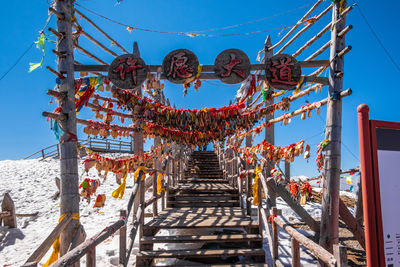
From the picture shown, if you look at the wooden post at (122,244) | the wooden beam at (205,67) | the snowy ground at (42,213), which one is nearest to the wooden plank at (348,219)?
the snowy ground at (42,213)

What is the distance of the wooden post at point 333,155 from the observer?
4.48 metres

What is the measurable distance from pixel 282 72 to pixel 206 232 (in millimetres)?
4983

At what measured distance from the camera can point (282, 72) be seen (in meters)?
4.50

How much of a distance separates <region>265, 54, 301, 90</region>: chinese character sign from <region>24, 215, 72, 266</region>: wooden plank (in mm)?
4272

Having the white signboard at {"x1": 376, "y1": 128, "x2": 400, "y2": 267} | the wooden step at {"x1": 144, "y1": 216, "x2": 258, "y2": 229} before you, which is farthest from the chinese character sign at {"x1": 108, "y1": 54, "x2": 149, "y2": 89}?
the white signboard at {"x1": 376, "y1": 128, "x2": 400, "y2": 267}

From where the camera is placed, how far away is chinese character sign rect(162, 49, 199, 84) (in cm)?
441

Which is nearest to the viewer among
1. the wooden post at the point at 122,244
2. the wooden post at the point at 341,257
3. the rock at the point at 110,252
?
the wooden post at the point at 341,257

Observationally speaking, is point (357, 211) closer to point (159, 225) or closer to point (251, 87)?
point (251, 87)

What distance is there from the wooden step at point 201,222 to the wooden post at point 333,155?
4.68 feet

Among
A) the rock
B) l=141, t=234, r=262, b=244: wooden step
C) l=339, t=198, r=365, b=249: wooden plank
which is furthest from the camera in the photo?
the rock

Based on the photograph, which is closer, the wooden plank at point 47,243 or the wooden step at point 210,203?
the wooden plank at point 47,243

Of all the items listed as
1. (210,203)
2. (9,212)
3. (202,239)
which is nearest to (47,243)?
(202,239)

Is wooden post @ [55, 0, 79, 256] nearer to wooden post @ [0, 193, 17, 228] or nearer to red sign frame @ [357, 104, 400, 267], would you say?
red sign frame @ [357, 104, 400, 267]

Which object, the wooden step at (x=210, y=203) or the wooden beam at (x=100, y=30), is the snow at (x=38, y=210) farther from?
the wooden beam at (x=100, y=30)
